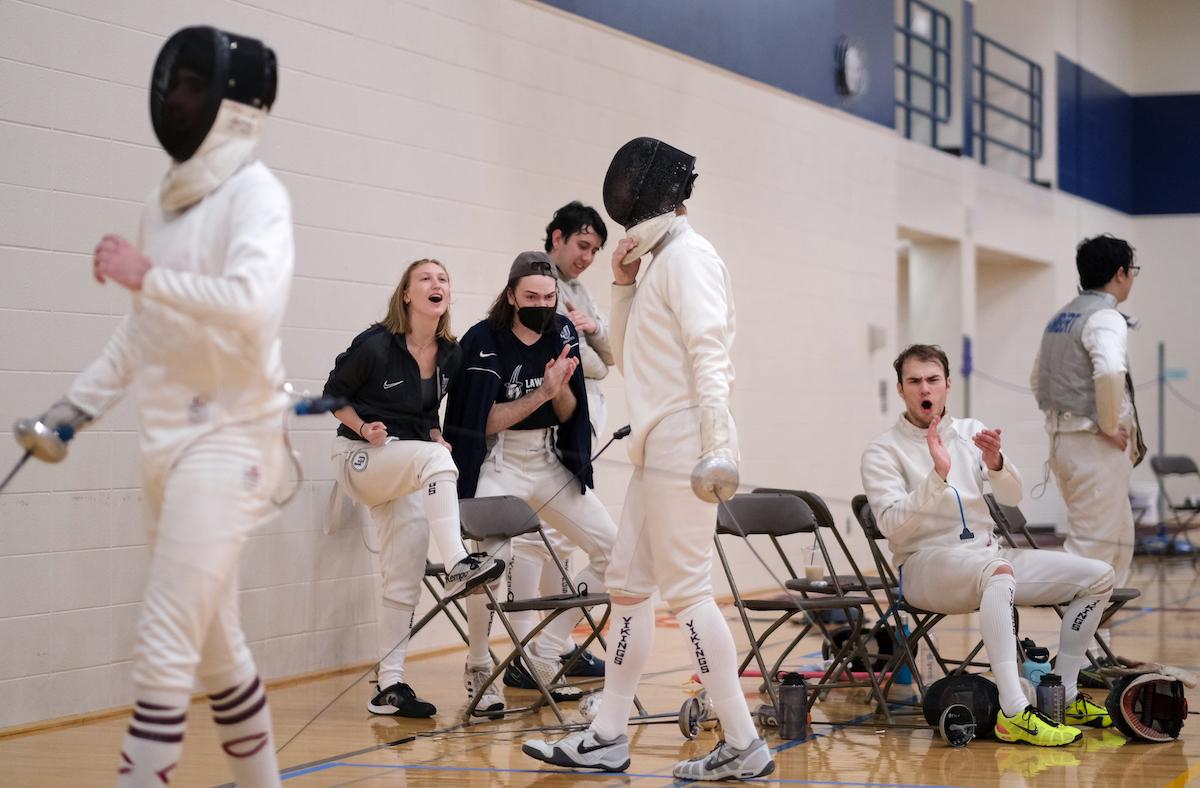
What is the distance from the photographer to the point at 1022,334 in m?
12.6

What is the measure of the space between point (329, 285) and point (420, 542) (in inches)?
50.4

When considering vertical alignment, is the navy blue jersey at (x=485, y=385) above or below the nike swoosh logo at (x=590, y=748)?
above

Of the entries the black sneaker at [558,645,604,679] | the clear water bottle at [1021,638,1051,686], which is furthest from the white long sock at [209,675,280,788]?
the clear water bottle at [1021,638,1051,686]

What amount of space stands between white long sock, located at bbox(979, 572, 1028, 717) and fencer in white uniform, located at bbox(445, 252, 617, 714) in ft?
4.26

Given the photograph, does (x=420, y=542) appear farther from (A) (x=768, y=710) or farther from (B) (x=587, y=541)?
(A) (x=768, y=710)

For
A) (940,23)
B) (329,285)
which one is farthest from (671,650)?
(940,23)

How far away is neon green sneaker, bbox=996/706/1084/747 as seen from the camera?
3847 millimetres

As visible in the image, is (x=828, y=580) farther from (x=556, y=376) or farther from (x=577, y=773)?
(x=577, y=773)

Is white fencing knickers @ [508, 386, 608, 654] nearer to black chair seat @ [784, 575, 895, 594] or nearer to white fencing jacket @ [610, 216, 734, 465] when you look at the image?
black chair seat @ [784, 575, 895, 594]

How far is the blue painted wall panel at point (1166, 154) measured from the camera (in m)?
13.5

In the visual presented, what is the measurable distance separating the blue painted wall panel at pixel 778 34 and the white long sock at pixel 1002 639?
369 cm

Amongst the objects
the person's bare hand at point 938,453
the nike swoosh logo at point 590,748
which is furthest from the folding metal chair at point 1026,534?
the nike swoosh logo at point 590,748

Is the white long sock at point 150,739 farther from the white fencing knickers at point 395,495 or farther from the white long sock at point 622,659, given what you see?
the white fencing knickers at point 395,495

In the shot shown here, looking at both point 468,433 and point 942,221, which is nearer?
point 468,433
